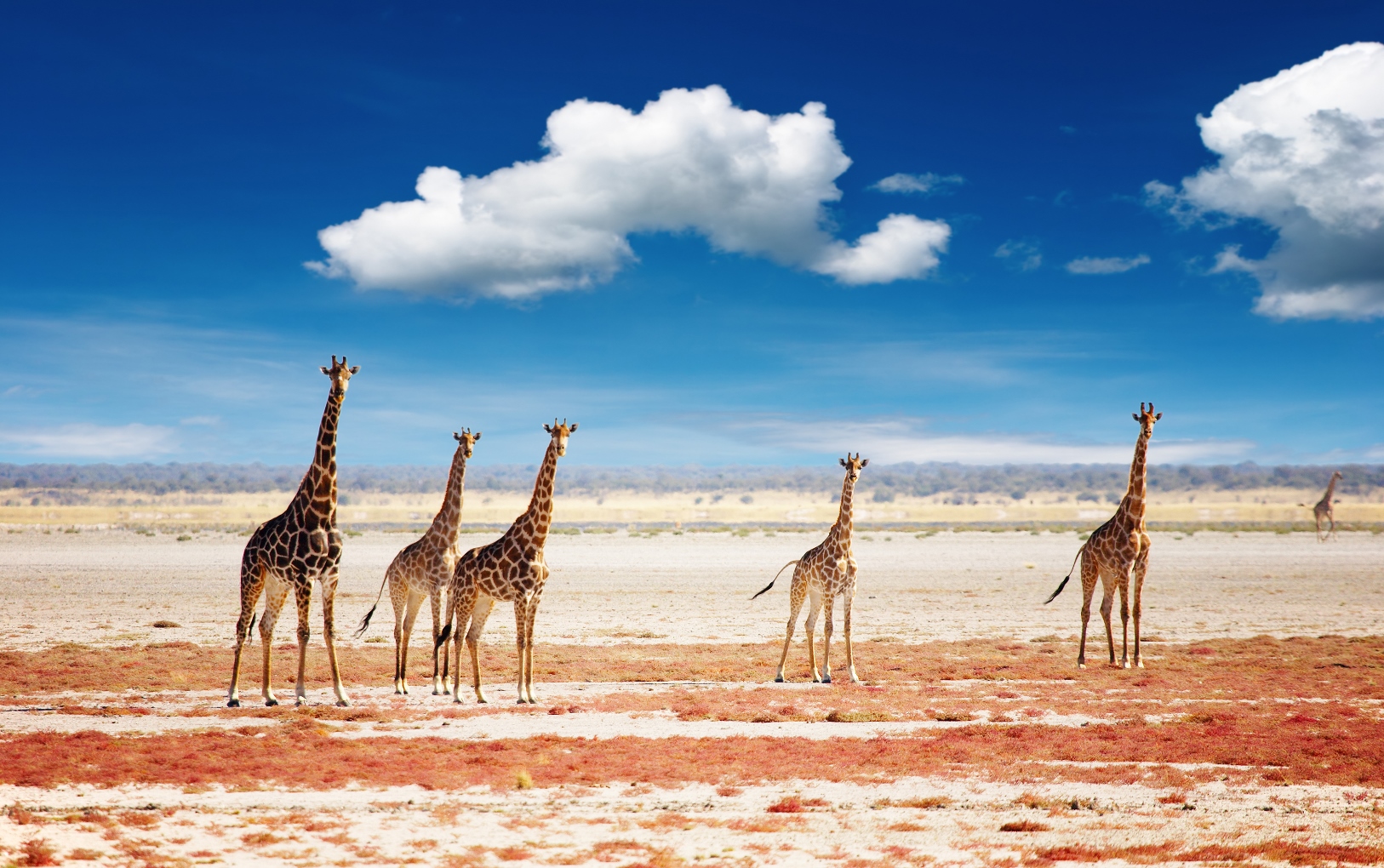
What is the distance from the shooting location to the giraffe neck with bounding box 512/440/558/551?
48.1ft

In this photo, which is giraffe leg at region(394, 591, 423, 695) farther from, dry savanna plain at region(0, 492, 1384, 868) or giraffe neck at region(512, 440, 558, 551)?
giraffe neck at region(512, 440, 558, 551)

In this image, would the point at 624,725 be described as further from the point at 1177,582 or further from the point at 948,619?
the point at 1177,582

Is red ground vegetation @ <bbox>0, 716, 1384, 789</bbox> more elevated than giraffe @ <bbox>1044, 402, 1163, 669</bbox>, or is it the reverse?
giraffe @ <bbox>1044, 402, 1163, 669</bbox>

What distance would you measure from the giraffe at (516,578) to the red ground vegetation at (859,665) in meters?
2.60

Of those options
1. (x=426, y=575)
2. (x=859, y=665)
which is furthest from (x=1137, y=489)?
(x=426, y=575)

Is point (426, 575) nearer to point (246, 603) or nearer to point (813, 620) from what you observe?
point (246, 603)

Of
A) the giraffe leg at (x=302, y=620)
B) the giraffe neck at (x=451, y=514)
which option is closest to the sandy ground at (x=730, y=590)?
the giraffe neck at (x=451, y=514)

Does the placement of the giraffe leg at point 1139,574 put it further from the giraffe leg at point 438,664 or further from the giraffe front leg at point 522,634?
the giraffe leg at point 438,664

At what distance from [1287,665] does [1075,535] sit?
60.9 metres

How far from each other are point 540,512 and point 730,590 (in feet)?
75.0

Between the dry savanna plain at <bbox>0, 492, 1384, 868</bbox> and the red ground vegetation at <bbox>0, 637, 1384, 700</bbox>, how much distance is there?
4.2 inches

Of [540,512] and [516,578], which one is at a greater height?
[540,512]

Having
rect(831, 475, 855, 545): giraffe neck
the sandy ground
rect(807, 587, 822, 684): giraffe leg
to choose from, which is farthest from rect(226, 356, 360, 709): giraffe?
the sandy ground

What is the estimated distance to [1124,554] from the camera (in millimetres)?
19031
